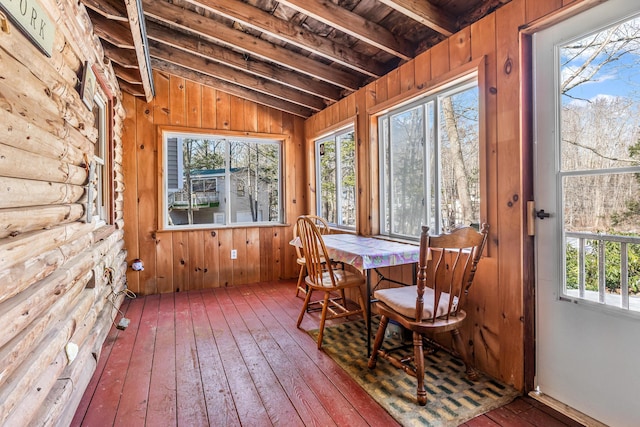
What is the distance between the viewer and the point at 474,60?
1999 mm

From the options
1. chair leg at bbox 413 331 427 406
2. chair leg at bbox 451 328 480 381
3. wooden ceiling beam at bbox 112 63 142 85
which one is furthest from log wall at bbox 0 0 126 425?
chair leg at bbox 451 328 480 381

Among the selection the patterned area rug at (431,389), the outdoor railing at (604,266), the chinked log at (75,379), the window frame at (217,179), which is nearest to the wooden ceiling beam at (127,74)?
the window frame at (217,179)

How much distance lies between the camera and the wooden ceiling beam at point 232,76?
11.0ft

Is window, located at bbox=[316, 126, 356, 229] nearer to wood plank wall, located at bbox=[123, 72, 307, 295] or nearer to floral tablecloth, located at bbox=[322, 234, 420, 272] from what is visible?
wood plank wall, located at bbox=[123, 72, 307, 295]

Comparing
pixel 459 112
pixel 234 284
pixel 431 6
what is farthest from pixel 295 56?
pixel 234 284

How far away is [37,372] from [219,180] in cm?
317

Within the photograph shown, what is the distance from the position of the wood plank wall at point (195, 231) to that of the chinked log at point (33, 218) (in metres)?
2.10

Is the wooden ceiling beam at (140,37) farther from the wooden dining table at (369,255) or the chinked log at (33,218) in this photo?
the wooden dining table at (369,255)

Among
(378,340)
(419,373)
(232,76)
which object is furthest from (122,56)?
(419,373)

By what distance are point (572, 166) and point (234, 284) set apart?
3697 mm

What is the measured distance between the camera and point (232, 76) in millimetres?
3645

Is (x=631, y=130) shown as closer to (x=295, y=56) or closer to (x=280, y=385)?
(x=280, y=385)

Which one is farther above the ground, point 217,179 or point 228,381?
point 217,179

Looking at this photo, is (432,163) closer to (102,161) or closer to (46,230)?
(46,230)
